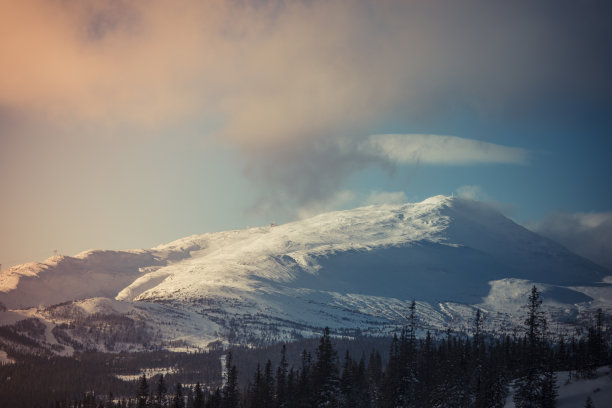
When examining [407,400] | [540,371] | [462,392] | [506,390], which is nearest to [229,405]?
[407,400]

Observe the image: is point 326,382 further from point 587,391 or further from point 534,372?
point 587,391

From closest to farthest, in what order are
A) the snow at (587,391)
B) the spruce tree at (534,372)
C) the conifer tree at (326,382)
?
the spruce tree at (534,372) → the snow at (587,391) → the conifer tree at (326,382)

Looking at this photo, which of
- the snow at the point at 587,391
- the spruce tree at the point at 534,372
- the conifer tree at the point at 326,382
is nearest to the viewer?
the spruce tree at the point at 534,372

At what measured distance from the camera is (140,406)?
12588 cm

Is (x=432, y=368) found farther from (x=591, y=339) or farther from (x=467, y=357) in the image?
(x=591, y=339)

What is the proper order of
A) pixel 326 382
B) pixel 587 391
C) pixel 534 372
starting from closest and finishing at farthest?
pixel 534 372 < pixel 587 391 < pixel 326 382

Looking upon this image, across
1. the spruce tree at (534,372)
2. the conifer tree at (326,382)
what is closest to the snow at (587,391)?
the spruce tree at (534,372)

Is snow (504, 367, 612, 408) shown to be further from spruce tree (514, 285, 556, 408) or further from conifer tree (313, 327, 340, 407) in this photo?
conifer tree (313, 327, 340, 407)

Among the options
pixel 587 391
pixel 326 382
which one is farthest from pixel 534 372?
pixel 326 382

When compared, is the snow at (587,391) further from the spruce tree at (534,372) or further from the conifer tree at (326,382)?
the conifer tree at (326,382)

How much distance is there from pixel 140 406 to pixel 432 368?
69.7m

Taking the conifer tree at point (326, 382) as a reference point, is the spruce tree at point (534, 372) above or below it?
above

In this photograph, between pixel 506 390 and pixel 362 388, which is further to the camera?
pixel 362 388

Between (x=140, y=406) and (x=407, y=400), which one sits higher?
(x=407, y=400)
